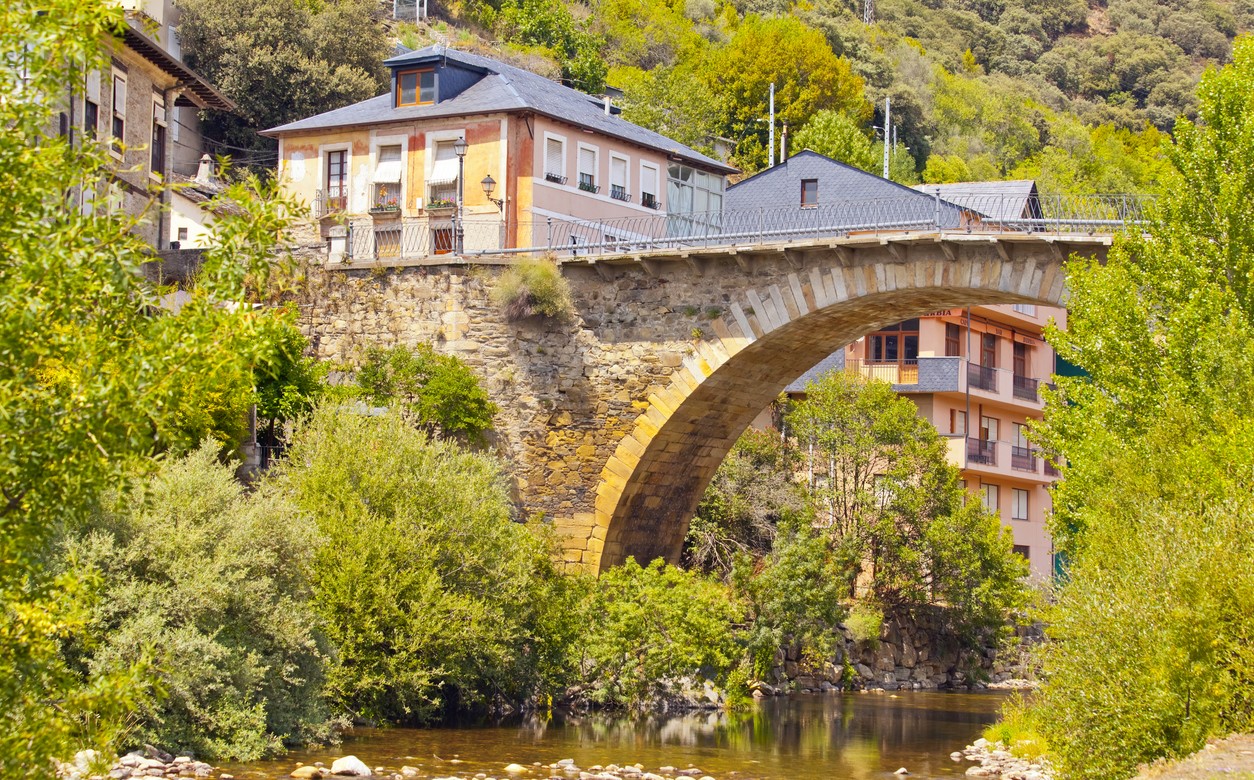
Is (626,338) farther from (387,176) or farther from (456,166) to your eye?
(387,176)

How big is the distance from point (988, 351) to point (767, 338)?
22.9m

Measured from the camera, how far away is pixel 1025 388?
172ft

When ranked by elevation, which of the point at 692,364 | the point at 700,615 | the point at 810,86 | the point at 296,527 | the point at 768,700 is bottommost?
the point at 768,700

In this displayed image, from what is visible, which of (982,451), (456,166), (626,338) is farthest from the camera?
(982,451)

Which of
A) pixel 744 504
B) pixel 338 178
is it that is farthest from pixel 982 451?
pixel 338 178

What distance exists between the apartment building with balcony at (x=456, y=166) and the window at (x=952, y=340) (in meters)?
14.4

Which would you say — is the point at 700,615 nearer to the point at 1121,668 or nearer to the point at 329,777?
the point at 329,777

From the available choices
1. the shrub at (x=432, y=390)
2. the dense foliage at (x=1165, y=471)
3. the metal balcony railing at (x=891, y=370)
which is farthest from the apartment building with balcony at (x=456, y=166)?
the metal balcony railing at (x=891, y=370)

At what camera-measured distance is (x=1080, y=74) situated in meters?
113

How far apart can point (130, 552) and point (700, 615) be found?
11.6 metres

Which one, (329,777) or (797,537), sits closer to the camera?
(329,777)

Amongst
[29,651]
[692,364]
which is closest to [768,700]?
[692,364]

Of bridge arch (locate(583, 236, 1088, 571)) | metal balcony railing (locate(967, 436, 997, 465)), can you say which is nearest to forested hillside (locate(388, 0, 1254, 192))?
metal balcony railing (locate(967, 436, 997, 465))

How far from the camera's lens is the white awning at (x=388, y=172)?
115 ft
